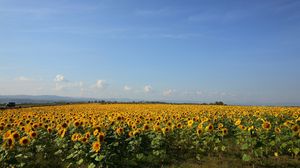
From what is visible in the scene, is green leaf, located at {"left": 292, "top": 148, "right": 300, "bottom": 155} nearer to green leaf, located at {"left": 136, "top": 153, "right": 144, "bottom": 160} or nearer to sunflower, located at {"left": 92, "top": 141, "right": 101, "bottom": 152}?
green leaf, located at {"left": 136, "top": 153, "right": 144, "bottom": 160}

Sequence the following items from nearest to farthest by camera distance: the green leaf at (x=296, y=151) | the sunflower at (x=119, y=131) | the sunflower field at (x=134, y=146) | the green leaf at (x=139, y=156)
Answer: the sunflower field at (x=134, y=146) → the green leaf at (x=139, y=156) → the green leaf at (x=296, y=151) → the sunflower at (x=119, y=131)

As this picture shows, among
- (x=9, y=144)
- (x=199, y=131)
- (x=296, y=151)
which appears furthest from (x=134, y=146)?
(x=296, y=151)

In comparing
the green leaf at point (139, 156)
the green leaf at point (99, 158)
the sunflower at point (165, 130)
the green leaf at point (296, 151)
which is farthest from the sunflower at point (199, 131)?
the green leaf at point (99, 158)

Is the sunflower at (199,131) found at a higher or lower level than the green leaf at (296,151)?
higher

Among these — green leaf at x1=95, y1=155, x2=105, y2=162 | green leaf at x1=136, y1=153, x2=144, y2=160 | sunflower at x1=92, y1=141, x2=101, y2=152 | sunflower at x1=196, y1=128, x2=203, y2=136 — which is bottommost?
green leaf at x1=136, y1=153, x2=144, y2=160

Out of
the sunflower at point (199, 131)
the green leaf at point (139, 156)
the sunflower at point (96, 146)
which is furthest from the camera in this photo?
the sunflower at point (199, 131)

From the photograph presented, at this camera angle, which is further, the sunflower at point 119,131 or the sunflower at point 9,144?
the sunflower at point 119,131

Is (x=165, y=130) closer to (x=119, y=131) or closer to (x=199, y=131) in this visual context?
(x=199, y=131)

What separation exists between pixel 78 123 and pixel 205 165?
512 centimetres

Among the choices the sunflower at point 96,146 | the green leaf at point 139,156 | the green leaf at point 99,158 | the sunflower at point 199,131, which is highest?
the sunflower at point 199,131

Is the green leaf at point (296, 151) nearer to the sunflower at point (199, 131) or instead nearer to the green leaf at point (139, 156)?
the sunflower at point (199, 131)

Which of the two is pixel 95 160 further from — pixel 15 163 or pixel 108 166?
pixel 15 163

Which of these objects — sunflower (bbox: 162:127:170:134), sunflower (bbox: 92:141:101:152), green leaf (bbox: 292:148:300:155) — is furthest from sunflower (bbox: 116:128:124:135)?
green leaf (bbox: 292:148:300:155)

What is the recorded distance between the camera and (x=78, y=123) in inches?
517
